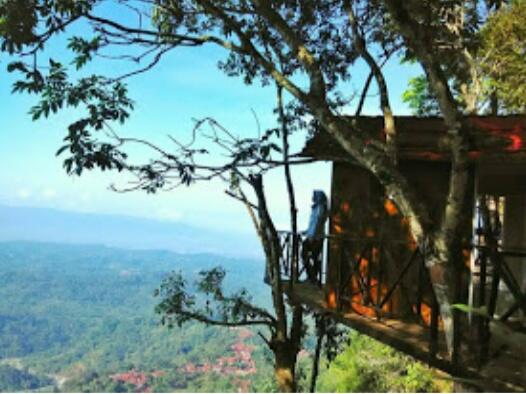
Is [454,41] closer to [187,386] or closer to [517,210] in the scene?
[517,210]

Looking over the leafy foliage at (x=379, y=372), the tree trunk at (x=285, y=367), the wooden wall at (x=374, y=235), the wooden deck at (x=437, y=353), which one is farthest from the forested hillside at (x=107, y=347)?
the wooden deck at (x=437, y=353)

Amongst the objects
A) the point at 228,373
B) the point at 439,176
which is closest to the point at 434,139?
the point at 439,176

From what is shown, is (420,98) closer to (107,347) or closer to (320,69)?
(320,69)

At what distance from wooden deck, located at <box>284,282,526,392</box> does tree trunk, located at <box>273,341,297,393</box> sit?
214 cm

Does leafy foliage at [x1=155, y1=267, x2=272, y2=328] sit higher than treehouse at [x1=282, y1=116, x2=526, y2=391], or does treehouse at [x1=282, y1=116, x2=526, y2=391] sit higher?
treehouse at [x1=282, y1=116, x2=526, y2=391]

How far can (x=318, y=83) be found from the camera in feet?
20.0

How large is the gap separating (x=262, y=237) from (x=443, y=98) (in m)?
6.42

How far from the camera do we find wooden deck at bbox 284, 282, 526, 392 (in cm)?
511

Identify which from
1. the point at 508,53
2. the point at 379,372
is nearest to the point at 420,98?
the point at 508,53

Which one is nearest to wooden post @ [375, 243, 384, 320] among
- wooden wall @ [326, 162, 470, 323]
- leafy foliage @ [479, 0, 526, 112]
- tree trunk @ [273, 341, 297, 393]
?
wooden wall @ [326, 162, 470, 323]

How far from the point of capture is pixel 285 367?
1047 cm

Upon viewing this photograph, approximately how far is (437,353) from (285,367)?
16.7 feet

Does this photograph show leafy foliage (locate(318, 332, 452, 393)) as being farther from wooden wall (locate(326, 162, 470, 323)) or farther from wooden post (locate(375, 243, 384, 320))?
wooden post (locate(375, 243, 384, 320))


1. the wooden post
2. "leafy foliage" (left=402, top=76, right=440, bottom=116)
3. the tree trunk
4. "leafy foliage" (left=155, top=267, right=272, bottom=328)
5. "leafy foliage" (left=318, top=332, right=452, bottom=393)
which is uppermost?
"leafy foliage" (left=402, top=76, right=440, bottom=116)
